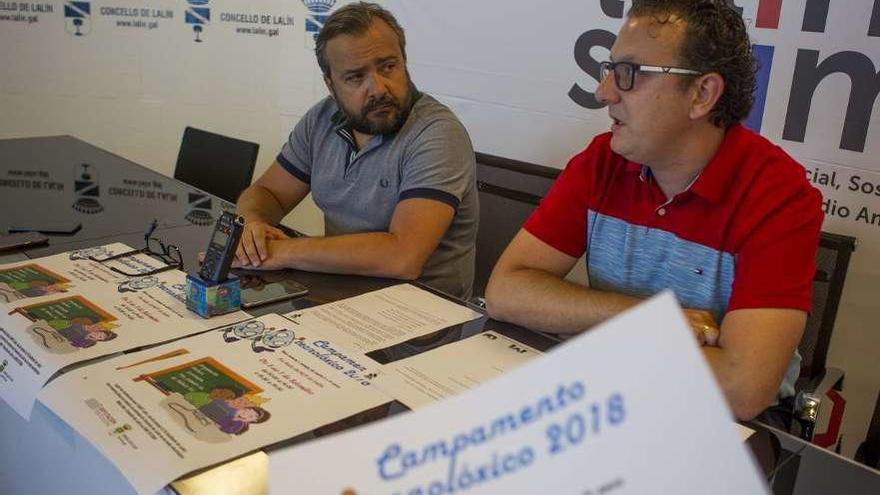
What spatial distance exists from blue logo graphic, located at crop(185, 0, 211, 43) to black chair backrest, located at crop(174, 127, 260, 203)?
110 centimetres

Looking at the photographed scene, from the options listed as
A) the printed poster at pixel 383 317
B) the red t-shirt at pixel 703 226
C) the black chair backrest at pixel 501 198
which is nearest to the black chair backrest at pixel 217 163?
the black chair backrest at pixel 501 198

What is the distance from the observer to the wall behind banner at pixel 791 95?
2.20m

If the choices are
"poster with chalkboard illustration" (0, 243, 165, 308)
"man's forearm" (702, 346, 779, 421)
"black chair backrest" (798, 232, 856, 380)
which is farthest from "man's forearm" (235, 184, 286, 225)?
"black chair backrest" (798, 232, 856, 380)

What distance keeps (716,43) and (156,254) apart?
4.05 ft

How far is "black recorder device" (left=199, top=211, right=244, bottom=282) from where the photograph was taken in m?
1.45

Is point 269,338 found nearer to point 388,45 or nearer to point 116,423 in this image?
point 116,423

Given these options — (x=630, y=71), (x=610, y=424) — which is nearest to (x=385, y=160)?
(x=630, y=71)

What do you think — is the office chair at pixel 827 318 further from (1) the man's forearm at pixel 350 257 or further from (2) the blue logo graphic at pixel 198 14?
(2) the blue logo graphic at pixel 198 14

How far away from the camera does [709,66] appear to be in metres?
1.47

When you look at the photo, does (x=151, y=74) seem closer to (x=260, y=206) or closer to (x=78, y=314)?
(x=260, y=206)

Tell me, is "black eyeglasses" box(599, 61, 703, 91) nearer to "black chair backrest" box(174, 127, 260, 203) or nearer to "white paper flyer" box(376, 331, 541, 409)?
"white paper flyer" box(376, 331, 541, 409)

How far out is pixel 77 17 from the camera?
388 centimetres

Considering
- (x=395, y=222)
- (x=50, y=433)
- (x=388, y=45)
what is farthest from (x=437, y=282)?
(x=50, y=433)

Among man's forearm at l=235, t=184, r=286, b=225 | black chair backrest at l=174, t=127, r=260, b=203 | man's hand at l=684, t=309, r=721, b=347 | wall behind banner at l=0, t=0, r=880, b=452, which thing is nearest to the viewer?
man's hand at l=684, t=309, r=721, b=347
